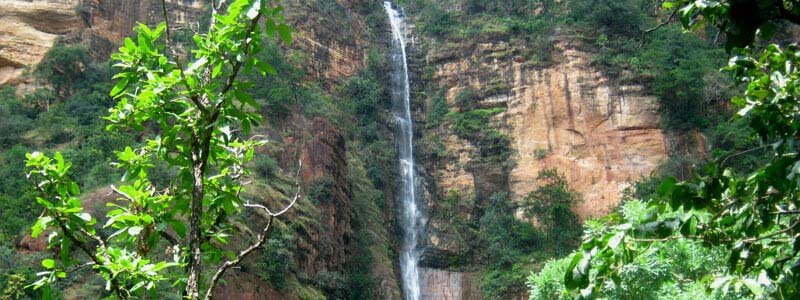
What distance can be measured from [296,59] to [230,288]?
12.4m

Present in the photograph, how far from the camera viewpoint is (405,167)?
2802cm

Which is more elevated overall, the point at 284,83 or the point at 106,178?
the point at 284,83

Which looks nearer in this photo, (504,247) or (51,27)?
(504,247)

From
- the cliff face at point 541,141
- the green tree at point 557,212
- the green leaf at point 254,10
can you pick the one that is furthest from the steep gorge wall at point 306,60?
the green leaf at point 254,10

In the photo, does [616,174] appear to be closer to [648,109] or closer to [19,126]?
[648,109]

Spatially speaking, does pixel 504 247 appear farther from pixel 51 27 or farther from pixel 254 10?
pixel 254 10

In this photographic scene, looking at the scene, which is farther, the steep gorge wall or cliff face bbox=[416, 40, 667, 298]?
cliff face bbox=[416, 40, 667, 298]

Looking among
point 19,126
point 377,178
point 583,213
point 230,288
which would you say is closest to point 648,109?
point 583,213

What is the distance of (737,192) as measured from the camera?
8.69ft

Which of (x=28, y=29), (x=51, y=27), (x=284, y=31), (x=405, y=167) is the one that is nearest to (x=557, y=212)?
(x=405, y=167)

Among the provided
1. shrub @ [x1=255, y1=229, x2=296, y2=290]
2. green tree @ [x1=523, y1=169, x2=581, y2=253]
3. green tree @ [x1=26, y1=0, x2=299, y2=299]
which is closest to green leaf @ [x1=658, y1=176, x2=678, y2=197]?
green tree @ [x1=26, y1=0, x2=299, y2=299]

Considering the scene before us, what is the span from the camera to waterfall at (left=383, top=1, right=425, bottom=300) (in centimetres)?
2517

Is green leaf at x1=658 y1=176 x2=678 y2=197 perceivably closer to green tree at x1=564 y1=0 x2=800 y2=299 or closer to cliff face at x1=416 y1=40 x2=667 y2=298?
green tree at x1=564 y1=0 x2=800 y2=299

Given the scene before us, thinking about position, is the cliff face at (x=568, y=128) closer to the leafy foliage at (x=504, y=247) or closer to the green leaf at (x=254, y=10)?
the leafy foliage at (x=504, y=247)
